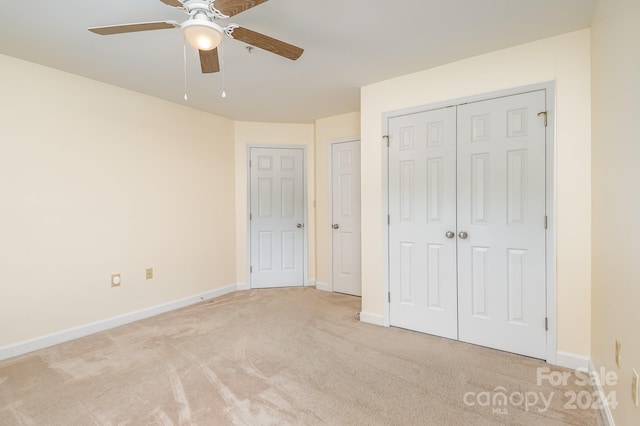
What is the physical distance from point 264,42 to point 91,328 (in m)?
3.01

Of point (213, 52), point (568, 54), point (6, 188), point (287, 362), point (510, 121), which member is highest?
point (568, 54)

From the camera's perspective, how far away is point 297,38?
7.37ft

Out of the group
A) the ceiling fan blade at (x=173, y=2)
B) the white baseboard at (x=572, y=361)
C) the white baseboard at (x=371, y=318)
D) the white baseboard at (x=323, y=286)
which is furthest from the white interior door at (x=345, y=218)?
the ceiling fan blade at (x=173, y=2)

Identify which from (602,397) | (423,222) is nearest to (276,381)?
(423,222)

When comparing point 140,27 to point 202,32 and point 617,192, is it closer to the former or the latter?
point 202,32

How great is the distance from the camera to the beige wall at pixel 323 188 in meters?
4.28

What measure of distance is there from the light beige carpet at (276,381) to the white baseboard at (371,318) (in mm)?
105

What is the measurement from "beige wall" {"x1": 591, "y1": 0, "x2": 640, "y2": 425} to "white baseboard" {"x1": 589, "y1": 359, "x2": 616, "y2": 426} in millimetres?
55

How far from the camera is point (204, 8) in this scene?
1.56 metres

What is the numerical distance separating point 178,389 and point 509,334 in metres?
2.48

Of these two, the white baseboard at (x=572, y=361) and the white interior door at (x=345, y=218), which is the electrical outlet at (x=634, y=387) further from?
the white interior door at (x=345, y=218)

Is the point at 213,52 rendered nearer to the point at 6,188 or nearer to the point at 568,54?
the point at 6,188

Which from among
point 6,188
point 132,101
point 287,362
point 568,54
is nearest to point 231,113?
point 132,101

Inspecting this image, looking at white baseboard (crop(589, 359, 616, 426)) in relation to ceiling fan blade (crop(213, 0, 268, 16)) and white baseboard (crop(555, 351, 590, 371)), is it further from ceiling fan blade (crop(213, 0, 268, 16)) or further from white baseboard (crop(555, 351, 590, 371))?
ceiling fan blade (crop(213, 0, 268, 16))
